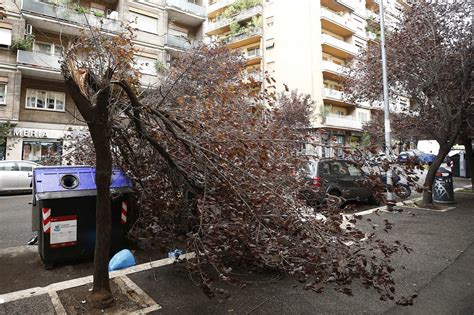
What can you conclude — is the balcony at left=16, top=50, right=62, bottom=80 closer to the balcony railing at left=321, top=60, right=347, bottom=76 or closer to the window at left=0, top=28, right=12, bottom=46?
the window at left=0, top=28, right=12, bottom=46

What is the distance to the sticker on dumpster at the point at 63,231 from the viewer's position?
14.8 ft

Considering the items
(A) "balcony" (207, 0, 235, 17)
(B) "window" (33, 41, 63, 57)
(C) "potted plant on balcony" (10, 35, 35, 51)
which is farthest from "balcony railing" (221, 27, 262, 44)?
(C) "potted plant on balcony" (10, 35, 35, 51)

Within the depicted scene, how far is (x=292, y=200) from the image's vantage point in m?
3.46

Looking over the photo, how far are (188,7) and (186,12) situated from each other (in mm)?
592

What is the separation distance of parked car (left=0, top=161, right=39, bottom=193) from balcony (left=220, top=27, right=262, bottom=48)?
23105 mm

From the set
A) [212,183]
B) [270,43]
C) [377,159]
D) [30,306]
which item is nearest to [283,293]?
[212,183]

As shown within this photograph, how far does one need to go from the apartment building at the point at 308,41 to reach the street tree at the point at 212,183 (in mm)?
23668

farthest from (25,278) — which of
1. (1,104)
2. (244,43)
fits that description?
(244,43)

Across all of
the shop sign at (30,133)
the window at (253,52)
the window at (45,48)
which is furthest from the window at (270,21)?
the shop sign at (30,133)

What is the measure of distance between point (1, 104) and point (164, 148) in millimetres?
18730

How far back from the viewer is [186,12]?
24594mm

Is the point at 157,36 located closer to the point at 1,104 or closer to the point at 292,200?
the point at 1,104

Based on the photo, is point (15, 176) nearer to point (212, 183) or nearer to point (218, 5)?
point (212, 183)

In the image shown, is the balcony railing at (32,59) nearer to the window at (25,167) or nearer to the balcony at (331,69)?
the window at (25,167)
